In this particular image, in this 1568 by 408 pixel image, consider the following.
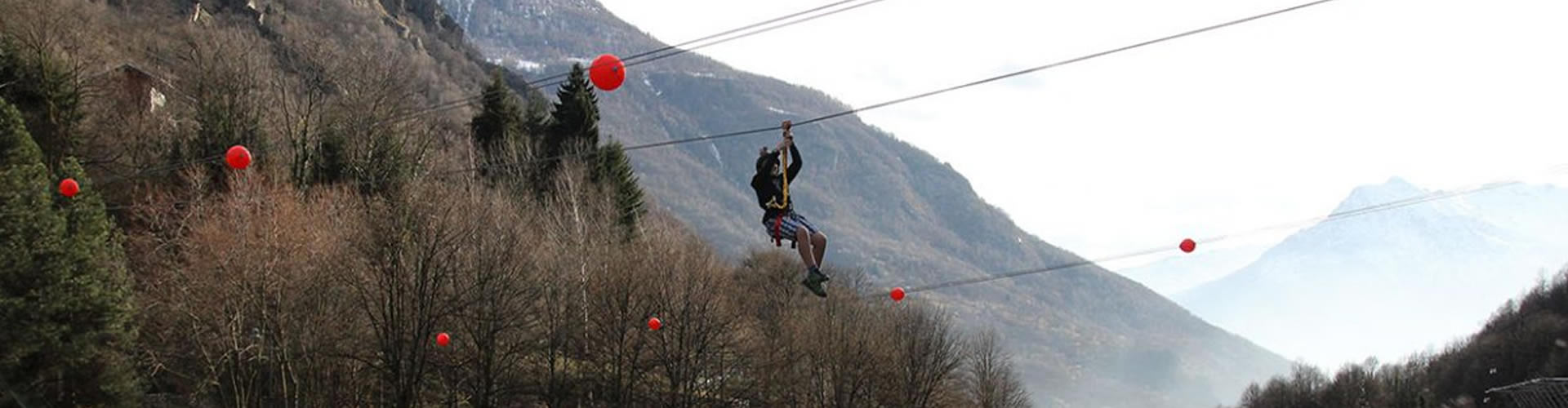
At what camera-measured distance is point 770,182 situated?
47.8 ft

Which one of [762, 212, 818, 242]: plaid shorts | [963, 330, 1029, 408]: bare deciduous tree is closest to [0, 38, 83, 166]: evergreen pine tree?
[762, 212, 818, 242]: plaid shorts

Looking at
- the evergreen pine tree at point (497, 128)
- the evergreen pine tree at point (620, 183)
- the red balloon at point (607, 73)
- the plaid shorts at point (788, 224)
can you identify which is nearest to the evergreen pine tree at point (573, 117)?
the evergreen pine tree at point (497, 128)

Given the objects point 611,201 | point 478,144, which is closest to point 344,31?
point 478,144

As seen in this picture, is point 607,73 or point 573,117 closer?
point 607,73

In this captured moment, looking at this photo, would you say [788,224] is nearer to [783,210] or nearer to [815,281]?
[783,210]

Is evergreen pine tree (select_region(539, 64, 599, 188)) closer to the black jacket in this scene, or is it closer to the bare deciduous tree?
the bare deciduous tree

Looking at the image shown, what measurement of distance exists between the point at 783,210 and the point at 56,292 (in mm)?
23649

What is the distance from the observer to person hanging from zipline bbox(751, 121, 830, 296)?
47.1ft

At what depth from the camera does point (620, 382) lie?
4406 centimetres

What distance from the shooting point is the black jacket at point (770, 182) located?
14330mm

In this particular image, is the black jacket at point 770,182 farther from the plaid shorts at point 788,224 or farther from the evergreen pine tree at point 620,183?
the evergreen pine tree at point 620,183

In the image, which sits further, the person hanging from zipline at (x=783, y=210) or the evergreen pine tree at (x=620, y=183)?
the evergreen pine tree at (x=620, y=183)

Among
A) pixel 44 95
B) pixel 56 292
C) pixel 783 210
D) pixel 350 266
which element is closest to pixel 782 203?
pixel 783 210

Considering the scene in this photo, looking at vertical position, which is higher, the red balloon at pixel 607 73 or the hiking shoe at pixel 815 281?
the red balloon at pixel 607 73
